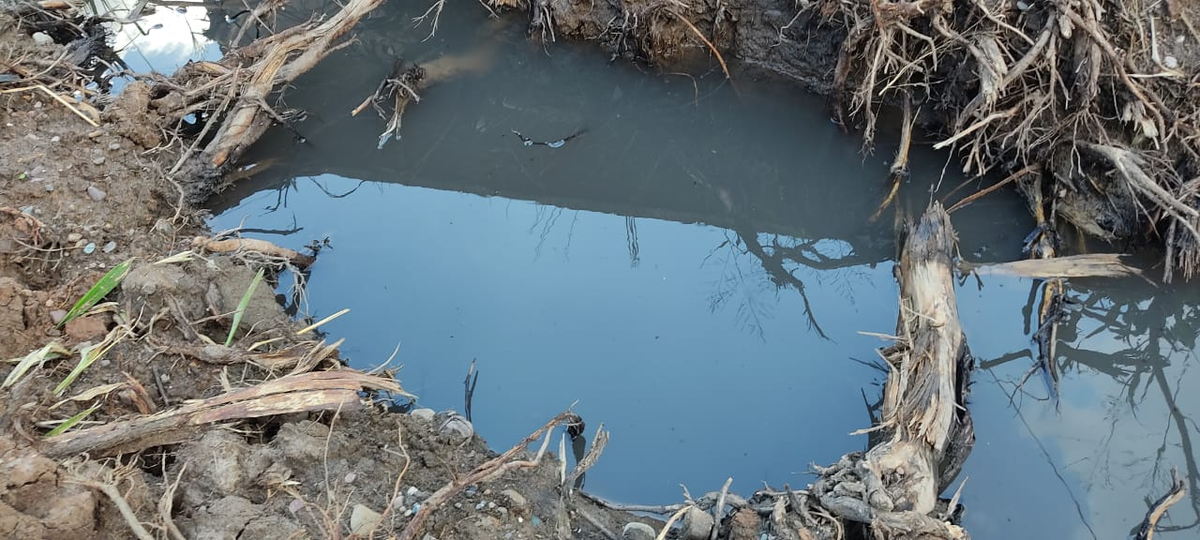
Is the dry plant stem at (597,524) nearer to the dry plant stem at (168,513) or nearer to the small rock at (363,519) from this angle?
the small rock at (363,519)

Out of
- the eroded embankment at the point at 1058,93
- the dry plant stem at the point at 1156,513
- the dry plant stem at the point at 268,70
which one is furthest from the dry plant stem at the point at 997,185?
the dry plant stem at the point at 268,70

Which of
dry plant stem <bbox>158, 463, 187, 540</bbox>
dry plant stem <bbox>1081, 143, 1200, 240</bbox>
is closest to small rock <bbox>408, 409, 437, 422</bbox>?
dry plant stem <bbox>158, 463, 187, 540</bbox>

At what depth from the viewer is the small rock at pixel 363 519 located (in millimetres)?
2191

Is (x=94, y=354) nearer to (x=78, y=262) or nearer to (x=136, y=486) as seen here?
(x=78, y=262)

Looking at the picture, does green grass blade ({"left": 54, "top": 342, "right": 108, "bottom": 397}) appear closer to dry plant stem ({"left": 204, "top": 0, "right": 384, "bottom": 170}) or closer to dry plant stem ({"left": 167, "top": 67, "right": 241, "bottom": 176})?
dry plant stem ({"left": 167, "top": 67, "right": 241, "bottom": 176})

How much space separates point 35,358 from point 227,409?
0.67 meters

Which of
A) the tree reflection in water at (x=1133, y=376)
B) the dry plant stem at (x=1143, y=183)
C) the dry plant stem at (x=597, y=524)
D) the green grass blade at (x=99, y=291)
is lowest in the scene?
the green grass blade at (x=99, y=291)

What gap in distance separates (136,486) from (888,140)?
3794 mm

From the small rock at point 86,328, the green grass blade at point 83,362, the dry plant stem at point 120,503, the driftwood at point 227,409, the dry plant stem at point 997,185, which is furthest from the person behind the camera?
the dry plant stem at point 997,185

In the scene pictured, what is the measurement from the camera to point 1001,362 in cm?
337

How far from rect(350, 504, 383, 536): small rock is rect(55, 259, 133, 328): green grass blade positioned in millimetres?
1320

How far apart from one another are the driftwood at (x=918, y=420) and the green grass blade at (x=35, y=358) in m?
2.50

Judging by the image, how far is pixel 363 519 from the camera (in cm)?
223

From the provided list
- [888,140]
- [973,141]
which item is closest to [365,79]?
[888,140]
